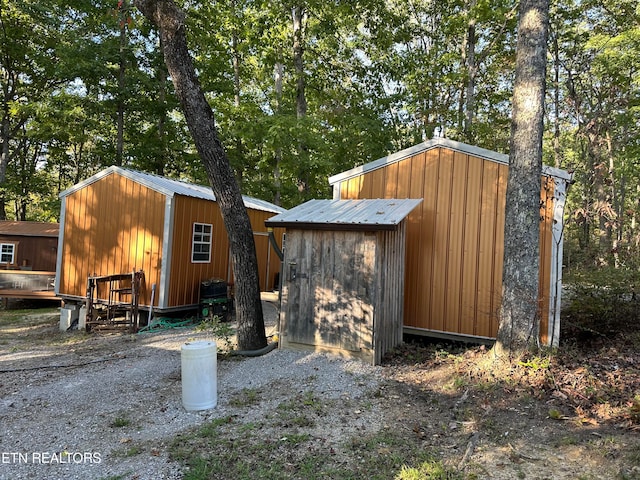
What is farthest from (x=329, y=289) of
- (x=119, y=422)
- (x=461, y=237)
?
(x=119, y=422)

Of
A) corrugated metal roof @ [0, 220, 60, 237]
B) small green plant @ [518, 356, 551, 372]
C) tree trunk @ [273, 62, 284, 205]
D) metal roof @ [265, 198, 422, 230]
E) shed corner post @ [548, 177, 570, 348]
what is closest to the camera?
small green plant @ [518, 356, 551, 372]

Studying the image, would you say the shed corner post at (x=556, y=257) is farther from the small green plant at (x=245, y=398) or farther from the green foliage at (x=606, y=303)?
the small green plant at (x=245, y=398)

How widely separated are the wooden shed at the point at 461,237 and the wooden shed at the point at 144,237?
438 cm

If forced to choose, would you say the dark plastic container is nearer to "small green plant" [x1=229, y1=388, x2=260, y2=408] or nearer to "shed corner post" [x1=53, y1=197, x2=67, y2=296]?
"shed corner post" [x1=53, y1=197, x2=67, y2=296]

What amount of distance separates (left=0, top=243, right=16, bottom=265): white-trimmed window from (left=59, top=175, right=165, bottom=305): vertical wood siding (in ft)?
17.9

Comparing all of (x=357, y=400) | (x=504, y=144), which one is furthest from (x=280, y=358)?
(x=504, y=144)

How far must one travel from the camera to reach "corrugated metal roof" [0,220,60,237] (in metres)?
14.5

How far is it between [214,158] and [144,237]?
14.4 feet

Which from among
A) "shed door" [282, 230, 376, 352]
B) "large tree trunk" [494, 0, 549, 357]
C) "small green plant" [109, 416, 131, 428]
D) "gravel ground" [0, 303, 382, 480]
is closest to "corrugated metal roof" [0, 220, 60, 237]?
"gravel ground" [0, 303, 382, 480]

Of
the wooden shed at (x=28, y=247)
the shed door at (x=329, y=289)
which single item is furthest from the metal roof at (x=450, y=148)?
the wooden shed at (x=28, y=247)

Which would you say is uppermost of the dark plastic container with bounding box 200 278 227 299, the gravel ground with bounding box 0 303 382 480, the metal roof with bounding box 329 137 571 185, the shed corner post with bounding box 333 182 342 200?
the metal roof with bounding box 329 137 571 185

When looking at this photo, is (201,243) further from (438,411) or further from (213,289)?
(438,411)

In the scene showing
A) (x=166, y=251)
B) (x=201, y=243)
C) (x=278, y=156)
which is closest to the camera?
(x=166, y=251)

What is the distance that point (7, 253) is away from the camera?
14406mm
